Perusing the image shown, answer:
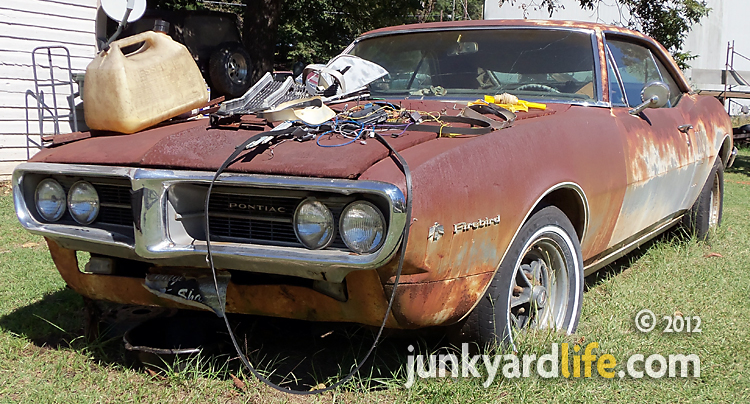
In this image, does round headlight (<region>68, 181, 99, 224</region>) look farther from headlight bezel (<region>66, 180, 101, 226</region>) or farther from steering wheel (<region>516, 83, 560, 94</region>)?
steering wheel (<region>516, 83, 560, 94</region>)

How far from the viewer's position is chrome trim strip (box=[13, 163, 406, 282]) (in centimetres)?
215

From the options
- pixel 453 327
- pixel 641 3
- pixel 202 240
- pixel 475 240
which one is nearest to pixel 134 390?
pixel 202 240

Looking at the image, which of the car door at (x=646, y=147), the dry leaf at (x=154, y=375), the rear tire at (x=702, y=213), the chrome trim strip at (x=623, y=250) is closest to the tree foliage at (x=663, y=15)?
the rear tire at (x=702, y=213)

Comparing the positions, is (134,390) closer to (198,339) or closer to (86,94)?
(198,339)

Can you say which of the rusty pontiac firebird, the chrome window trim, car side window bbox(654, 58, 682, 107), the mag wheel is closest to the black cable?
the rusty pontiac firebird

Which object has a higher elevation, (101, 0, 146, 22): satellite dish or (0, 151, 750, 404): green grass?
(101, 0, 146, 22): satellite dish

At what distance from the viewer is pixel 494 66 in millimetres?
3711

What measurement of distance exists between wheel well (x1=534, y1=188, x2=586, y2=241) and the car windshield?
0.66 metres

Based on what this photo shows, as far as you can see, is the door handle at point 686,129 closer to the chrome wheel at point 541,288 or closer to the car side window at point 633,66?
the car side window at point 633,66

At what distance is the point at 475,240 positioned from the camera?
2395 millimetres

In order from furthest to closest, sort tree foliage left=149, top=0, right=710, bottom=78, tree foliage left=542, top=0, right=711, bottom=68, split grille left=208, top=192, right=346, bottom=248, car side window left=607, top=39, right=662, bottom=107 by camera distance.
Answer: tree foliage left=542, top=0, right=711, bottom=68, tree foliage left=149, top=0, right=710, bottom=78, car side window left=607, top=39, right=662, bottom=107, split grille left=208, top=192, right=346, bottom=248

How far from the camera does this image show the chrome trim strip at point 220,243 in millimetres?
2154

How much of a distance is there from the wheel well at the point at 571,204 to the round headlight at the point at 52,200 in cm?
199

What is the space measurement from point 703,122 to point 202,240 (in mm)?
3661
